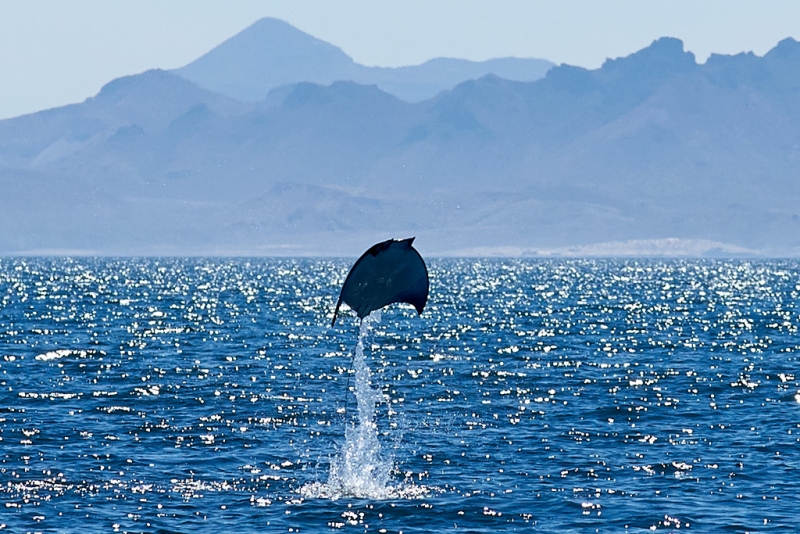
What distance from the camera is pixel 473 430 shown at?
46.3m

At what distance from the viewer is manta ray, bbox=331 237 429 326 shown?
31.6 metres

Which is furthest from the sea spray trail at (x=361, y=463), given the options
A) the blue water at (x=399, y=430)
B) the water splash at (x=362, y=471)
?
the blue water at (x=399, y=430)

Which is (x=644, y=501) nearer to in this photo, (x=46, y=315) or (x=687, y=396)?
(x=687, y=396)

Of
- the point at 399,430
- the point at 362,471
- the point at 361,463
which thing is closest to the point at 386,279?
the point at 362,471

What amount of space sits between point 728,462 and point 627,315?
71193 millimetres

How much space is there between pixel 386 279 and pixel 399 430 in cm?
1521

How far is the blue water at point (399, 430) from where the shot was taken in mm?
33812

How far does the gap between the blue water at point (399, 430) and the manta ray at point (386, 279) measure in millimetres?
5803

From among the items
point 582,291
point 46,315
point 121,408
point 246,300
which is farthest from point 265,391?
point 582,291

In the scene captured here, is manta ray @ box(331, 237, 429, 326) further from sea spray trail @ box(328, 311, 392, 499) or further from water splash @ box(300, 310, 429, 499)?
water splash @ box(300, 310, 429, 499)

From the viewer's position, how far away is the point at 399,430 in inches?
1838

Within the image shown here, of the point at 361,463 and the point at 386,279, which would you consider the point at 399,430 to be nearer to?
the point at 361,463

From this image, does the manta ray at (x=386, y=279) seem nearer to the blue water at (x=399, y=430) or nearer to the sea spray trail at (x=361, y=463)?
the sea spray trail at (x=361, y=463)

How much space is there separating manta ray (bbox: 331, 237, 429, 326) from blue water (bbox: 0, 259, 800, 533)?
228 inches
